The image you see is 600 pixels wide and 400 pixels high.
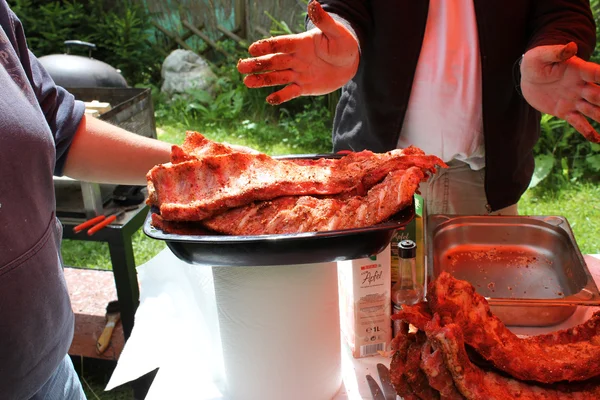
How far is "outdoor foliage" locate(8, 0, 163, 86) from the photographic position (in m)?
8.08

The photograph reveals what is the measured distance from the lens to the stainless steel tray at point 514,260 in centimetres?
156

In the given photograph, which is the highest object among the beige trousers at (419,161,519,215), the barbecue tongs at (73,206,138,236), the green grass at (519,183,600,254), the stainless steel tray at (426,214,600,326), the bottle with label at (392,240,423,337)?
the bottle with label at (392,240,423,337)

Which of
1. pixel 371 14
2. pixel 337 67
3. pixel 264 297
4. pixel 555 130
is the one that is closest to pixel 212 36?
pixel 555 130

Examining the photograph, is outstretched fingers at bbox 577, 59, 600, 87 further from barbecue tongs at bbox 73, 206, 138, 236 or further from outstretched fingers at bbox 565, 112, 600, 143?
barbecue tongs at bbox 73, 206, 138, 236

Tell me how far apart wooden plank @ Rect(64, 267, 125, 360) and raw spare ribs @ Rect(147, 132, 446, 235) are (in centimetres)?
215

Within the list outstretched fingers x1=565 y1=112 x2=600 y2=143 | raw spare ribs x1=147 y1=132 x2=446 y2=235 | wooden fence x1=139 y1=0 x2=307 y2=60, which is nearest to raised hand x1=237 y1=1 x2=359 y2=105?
raw spare ribs x1=147 y1=132 x2=446 y2=235

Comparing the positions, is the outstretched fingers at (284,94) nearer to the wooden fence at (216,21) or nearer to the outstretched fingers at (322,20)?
the outstretched fingers at (322,20)

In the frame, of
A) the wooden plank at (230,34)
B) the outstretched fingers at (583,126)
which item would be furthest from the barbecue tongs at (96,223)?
the wooden plank at (230,34)

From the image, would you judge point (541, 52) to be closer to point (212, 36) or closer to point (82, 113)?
point (82, 113)

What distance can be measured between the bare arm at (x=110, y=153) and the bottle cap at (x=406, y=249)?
2.61ft

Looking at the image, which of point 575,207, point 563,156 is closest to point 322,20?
point 575,207

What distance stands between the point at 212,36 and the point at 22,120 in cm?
729

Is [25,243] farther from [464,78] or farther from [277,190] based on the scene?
[464,78]

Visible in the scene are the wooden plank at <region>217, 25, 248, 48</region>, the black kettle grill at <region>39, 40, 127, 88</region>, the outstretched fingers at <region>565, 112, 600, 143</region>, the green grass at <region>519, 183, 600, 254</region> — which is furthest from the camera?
the wooden plank at <region>217, 25, 248, 48</region>
